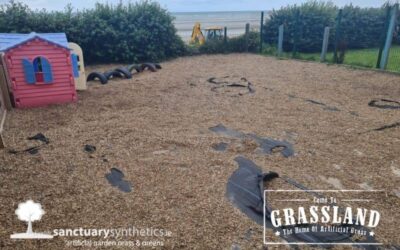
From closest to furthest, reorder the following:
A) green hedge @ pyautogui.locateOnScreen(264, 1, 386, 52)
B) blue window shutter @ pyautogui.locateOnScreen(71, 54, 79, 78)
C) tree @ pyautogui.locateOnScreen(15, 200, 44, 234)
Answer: tree @ pyautogui.locateOnScreen(15, 200, 44, 234), blue window shutter @ pyautogui.locateOnScreen(71, 54, 79, 78), green hedge @ pyautogui.locateOnScreen(264, 1, 386, 52)

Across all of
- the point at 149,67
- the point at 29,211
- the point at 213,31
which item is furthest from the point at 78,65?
the point at 213,31

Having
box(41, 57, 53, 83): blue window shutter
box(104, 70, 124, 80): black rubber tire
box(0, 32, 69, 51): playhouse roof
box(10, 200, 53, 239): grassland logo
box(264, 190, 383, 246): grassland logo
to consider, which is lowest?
box(264, 190, 383, 246): grassland logo

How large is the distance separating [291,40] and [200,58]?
3683 millimetres

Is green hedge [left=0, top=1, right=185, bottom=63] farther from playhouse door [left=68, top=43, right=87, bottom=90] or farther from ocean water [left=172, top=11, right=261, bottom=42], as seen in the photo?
playhouse door [left=68, top=43, right=87, bottom=90]

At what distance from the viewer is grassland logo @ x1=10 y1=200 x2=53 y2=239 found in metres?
1.94

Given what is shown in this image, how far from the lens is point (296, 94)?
5.46 metres

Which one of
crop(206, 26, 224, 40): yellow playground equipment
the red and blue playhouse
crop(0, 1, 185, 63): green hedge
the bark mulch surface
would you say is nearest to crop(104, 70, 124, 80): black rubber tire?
the bark mulch surface

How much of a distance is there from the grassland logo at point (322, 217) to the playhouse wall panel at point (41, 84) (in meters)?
3.75

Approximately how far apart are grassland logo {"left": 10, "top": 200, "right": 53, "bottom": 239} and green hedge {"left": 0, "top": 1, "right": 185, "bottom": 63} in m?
7.79

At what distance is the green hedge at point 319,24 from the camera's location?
11.5 meters

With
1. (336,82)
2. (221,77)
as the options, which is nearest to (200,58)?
(221,77)

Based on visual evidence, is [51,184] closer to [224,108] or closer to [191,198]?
[191,198]

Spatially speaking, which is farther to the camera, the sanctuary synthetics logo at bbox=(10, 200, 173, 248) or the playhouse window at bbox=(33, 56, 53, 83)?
the playhouse window at bbox=(33, 56, 53, 83)

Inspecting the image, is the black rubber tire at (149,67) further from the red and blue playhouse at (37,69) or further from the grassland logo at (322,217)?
the grassland logo at (322,217)
